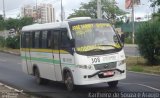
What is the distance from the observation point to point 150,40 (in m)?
26.7

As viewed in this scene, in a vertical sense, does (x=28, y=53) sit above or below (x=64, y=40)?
below

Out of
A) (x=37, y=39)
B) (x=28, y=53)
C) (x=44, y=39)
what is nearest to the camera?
(x=44, y=39)

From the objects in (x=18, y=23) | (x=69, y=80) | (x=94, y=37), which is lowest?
(x=69, y=80)

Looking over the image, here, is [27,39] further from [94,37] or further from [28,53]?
[94,37]

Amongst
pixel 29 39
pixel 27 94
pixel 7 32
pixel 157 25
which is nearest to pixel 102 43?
pixel 27 94

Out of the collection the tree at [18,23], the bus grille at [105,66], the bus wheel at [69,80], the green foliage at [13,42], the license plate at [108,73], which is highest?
the tree at [18,23]

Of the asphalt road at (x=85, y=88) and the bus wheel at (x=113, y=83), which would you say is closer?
the asphalt road at (x=85, y=88)

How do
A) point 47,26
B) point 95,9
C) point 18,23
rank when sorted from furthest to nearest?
point 95,9, point 18,23, point 47,26

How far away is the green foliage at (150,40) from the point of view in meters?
26.4

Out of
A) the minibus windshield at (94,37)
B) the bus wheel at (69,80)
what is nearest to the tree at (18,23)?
the bus wheel at (69,80)

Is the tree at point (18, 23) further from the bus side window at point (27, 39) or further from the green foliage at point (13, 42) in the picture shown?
the bus side window at point (27, 39)

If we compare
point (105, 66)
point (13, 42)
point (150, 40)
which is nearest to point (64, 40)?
point (105, 66)

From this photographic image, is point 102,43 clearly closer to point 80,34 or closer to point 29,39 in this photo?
point 80,34

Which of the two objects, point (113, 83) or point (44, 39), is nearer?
point (113, 83)
